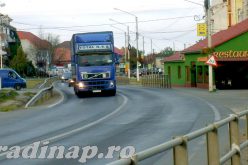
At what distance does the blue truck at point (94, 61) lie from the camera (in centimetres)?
3444

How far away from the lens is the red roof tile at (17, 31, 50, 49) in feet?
430

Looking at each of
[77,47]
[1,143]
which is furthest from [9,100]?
[1,143]

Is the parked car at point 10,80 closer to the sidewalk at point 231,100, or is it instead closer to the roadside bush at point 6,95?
the roadside bush at point 6,95

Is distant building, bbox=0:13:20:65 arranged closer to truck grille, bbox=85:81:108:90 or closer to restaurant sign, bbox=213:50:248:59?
restaurant sign, bbox=213:50:248:59

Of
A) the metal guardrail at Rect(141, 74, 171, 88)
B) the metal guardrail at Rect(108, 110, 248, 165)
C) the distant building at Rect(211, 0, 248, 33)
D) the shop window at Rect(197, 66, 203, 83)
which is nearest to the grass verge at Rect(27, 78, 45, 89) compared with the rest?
the metal guardrail at Rect(141, 74, 171, 88)

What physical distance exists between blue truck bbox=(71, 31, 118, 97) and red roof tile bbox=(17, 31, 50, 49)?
312ft

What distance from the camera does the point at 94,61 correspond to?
1383 inches

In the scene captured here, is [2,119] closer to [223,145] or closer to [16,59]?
[223,145]

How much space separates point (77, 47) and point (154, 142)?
71.9ft

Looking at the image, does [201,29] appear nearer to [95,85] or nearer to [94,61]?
[95,85]

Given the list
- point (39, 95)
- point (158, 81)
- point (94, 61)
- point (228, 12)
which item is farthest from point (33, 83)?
point (39, 95)

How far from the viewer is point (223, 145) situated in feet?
26.2

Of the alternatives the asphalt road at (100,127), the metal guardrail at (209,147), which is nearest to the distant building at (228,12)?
the asphalt road at (100,127)

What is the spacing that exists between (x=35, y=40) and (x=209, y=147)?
456 ft
